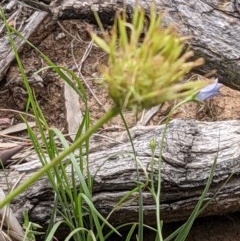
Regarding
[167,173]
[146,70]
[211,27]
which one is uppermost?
[146,70]

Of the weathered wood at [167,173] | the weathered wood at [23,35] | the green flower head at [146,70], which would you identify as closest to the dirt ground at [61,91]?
the weathered wood at [23,35]

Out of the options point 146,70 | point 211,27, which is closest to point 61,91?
point 211,27

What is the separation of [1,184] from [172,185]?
0.45 m

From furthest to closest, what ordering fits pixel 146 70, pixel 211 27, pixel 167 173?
pixel 211 27 < pixel 167 173 < pixel 146 70

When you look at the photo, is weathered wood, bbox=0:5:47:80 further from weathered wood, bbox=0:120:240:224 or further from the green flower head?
the green flower head

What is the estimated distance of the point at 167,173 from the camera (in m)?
1.90

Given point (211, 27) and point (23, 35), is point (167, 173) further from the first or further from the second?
point (23, 35)

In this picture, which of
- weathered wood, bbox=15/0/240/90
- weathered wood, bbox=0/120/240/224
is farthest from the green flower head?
weathered wood, bbox=15/0/240/90

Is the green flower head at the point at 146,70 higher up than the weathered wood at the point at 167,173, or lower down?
higher up

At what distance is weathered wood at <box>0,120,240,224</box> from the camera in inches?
74.5

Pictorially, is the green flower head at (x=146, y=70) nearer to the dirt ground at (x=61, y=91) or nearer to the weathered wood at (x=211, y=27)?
the weathered wood at (x=211, y=27)

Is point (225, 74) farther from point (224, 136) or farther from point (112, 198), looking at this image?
point (112, 198)

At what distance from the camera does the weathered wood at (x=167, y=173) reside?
1894 mm

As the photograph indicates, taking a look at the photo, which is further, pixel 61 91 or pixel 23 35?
pixel 61 91
